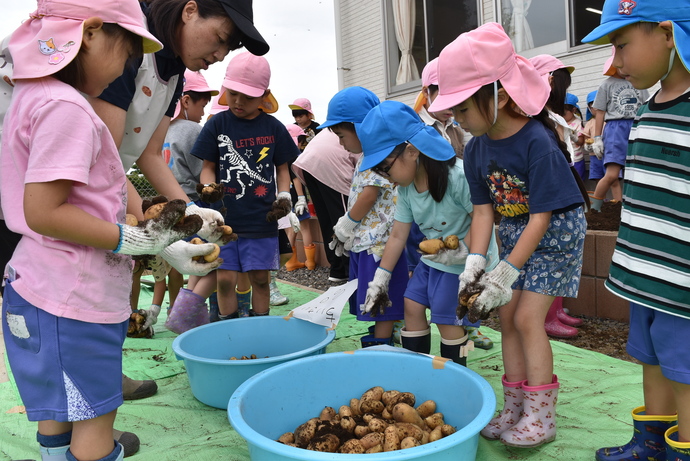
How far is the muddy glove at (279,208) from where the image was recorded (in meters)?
3.15

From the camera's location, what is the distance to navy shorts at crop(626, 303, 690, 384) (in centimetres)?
136

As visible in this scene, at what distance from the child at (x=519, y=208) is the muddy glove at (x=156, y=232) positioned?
0.91m

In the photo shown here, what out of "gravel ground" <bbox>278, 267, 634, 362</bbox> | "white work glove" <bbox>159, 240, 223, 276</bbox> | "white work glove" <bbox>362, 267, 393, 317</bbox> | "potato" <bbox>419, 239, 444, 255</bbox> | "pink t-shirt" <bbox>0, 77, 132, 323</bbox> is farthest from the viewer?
"gravel ground" <bbox>278, 267, 634, 362</bbox>

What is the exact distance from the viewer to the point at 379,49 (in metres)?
7.85

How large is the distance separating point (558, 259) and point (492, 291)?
0.35 m

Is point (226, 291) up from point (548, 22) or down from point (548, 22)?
down

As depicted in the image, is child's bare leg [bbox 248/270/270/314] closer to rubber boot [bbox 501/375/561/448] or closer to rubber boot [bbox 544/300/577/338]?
rubber boot [bbox 544/300/577/338]

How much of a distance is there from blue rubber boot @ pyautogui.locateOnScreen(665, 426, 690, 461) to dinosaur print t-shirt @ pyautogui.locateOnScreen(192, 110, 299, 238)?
231cm

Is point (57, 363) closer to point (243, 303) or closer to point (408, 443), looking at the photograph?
point (408, 443)

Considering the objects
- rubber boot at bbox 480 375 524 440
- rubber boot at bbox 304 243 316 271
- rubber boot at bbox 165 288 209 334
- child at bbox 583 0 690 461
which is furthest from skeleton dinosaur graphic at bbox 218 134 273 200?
rubber boot at bbox 304 243 316 271

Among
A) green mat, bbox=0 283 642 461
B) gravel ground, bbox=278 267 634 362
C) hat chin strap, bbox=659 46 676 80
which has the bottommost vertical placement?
gravel ground, bbox=278 267 634 362

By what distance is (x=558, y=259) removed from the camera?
1849 millimetres

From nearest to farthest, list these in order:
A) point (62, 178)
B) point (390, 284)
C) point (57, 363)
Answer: point (62, 178) < point (57, 363) < point (390, 284)

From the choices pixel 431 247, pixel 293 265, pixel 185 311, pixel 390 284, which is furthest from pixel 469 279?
pixel 293 265
